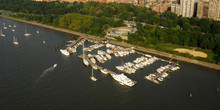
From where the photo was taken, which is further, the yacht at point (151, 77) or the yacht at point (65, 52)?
the yacht at point (65, 52)

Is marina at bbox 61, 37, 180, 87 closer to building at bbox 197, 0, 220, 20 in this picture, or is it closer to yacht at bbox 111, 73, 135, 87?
yacht at bbox 111, 73, 135, 87

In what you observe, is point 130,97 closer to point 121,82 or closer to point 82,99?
point 121,82

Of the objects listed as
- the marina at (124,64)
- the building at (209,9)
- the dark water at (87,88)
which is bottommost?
the dark water at (87,88)

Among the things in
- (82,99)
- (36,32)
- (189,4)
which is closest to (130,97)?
(82,99)

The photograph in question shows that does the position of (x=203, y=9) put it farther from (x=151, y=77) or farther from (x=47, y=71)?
(x=47, y=71)

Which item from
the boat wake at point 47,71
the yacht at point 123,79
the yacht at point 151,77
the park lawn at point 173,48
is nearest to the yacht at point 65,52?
the boat wake at point 47,71

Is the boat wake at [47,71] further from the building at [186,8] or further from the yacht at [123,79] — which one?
the building at [186,8]
